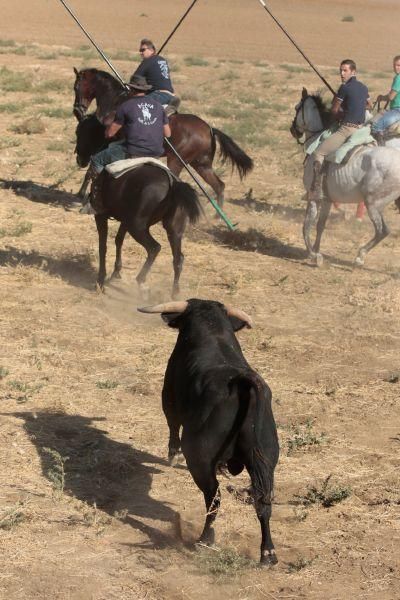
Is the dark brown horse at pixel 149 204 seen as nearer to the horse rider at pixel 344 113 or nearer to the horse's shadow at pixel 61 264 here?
the horse's shadow at pixel 61 264

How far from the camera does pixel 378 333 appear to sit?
1104 cm

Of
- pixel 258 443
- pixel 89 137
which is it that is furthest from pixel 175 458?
pixel 89 137

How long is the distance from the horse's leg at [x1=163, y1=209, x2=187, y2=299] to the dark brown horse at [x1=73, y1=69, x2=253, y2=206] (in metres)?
2.58

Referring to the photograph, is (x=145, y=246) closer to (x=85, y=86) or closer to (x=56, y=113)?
(x=85, y=86)

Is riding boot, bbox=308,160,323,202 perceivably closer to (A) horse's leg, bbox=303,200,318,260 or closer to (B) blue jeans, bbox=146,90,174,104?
(A) horse's leg, bbox=303,200,318,260

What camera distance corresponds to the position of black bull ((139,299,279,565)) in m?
5.86

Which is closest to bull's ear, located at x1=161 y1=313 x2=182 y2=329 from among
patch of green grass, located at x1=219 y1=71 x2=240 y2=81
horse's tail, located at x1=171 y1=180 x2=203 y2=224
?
horse's tail, located at x1=171 y1=180 x2=203 y2=224

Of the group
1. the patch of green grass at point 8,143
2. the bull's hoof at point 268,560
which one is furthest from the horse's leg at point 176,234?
the patch of green grass at point 8,143

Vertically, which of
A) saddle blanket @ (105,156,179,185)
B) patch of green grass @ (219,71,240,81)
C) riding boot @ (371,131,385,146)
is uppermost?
riding boot @ (371,131,385,146)

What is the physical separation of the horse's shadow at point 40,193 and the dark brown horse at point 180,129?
1425 mm

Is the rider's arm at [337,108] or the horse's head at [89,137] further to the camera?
the horse's head at [89,137]

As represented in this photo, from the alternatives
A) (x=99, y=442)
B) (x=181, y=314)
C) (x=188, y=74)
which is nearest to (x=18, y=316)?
(x=99, y=442)

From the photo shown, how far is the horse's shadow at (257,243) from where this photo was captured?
14297 millimetres

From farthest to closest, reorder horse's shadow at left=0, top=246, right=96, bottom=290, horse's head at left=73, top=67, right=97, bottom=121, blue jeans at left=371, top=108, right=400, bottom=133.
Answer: blue jeans at left=371, top=108, right=400, bottom=133 → horse's head at left=73, top=67, right=97, bottom=121 → horse's shadow at left=0, top=246, right=96, bottom=290
